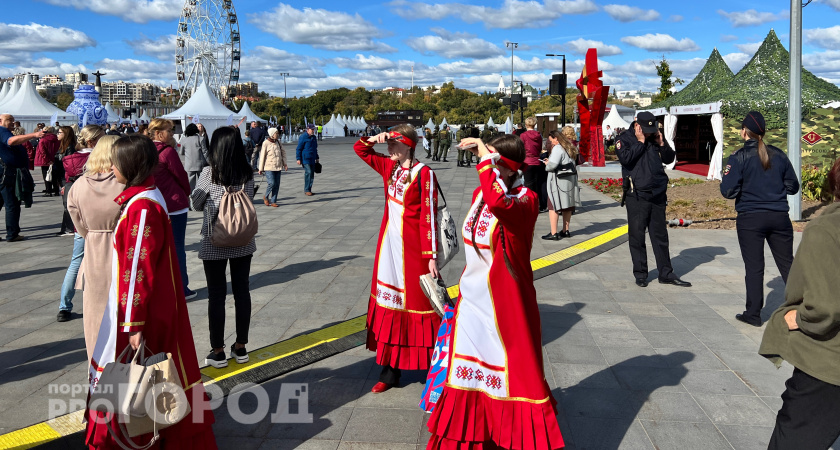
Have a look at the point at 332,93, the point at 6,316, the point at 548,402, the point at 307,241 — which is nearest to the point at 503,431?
the point at 548,402

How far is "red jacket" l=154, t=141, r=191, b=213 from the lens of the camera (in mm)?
5723

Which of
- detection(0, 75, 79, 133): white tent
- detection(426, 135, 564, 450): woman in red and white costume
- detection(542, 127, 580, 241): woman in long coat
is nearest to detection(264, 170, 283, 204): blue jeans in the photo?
detection(542, 127, 580, 241): woman in long coat

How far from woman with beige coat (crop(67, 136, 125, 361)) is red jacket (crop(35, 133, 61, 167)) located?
459 inches

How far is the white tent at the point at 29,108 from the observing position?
29.1m

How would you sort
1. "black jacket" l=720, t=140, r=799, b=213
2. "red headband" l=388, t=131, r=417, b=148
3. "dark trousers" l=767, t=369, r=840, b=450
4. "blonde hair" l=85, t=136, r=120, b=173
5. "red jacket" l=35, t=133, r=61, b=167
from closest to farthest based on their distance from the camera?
"dark trousers" l=767, t=369, r=840, b=450 < "blonde hair" l=85, t=136, r=120, b=173 < "red headband" l=388, t=131, r=417, b=148 < "black jacket" l=720, t=140, r=799, b=213 < "red jacket" l=35, t=133, r=61, b=167

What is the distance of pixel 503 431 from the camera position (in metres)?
2.90

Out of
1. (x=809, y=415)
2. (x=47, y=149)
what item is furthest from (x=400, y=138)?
(x=47, y=149)

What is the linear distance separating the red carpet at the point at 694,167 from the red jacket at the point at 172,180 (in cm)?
1863

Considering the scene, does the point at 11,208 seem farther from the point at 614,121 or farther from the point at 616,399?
the point at 614,121

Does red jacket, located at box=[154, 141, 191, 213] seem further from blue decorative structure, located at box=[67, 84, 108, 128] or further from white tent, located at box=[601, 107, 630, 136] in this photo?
white tent, located at box=[601, 107, 630, 136]

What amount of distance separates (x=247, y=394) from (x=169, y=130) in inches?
130

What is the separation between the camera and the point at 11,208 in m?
9.69

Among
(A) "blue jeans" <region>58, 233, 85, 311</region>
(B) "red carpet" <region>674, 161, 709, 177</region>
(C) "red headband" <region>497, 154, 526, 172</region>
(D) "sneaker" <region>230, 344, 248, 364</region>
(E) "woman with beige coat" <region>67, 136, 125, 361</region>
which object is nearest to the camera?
(C) "red headband" <region>497, 154, 526, 172</region>

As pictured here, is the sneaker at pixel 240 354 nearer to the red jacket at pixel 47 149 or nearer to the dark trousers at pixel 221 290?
the dark trousers at pixel 221 290
